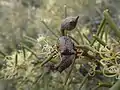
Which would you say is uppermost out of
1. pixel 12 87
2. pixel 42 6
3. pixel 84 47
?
pixel 42 6

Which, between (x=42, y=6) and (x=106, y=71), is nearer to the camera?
(x=106, y=71)

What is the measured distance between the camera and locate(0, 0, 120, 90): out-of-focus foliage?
0.70 meters

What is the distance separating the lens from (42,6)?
1.91 metres

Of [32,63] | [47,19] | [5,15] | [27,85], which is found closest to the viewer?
[32,63]

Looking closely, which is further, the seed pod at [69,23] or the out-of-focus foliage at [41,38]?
the out-of-focus foliage at [41,38]

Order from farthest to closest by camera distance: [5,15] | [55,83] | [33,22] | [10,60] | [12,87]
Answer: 1. [5,15]
2. [33,22]
3. [12,87]
4. [55,83]
5. [10,60]

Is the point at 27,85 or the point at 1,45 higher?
the point at 1,45

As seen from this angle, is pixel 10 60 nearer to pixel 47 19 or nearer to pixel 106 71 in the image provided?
pixel 106 71

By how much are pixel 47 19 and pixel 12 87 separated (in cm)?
46

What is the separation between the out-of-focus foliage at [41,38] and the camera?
700 millimetres

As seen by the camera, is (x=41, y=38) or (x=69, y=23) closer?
(x=69, y=23)

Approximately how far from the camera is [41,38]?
0.83 meters

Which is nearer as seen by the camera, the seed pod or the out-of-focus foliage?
the seed pod

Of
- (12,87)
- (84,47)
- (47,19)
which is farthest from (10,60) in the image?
(47,19)
